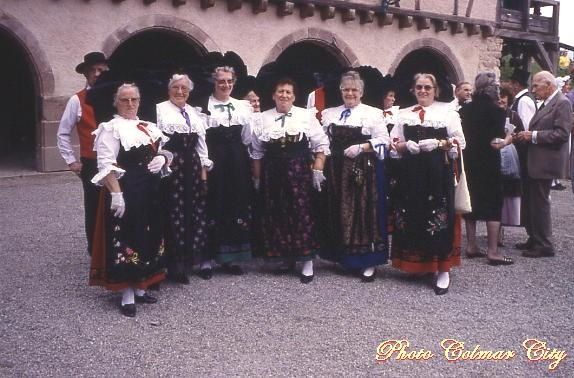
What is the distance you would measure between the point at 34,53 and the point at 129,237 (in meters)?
7.06

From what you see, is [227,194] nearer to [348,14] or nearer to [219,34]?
[219,34]

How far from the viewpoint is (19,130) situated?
43.5ft

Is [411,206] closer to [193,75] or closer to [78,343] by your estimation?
[193,75]

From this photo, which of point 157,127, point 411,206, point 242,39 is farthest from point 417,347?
point 242,39

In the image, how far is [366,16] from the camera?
13.9 metres

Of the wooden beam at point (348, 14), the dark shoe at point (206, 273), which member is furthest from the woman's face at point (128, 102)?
the wooden beam at point (348, 14)

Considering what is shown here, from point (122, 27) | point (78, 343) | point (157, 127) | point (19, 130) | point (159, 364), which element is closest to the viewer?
point (159, 364)

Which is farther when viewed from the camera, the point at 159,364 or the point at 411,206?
the point at 411,206

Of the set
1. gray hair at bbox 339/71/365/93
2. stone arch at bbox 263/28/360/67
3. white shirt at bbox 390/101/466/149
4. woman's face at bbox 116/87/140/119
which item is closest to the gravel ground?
white shirt at bbox 390/101/466/149

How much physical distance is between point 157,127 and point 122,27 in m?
7.01

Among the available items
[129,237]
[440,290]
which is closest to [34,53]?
[129,237]

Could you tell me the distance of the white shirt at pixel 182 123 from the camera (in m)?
4.68

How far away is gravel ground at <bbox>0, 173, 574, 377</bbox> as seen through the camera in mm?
3449

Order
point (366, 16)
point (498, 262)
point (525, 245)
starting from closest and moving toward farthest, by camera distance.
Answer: point (498, 262), point (525, 245), point (366, 16)
